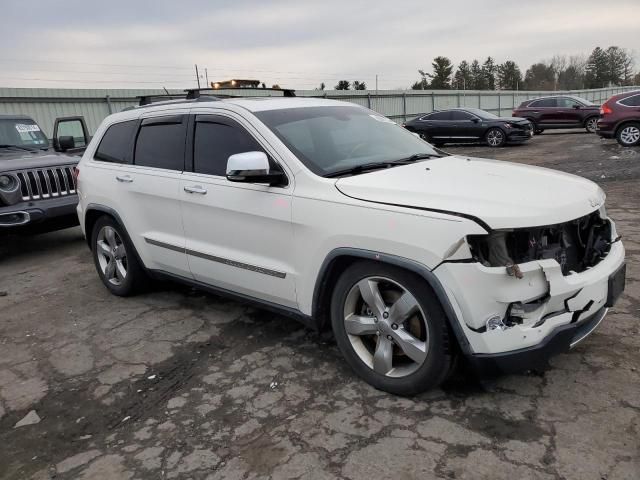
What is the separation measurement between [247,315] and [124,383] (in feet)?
4.00

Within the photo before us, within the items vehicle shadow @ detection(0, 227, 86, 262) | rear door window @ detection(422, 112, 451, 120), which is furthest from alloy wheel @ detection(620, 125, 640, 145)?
vehicle shadow @ detection(0, 227, 86, 262)

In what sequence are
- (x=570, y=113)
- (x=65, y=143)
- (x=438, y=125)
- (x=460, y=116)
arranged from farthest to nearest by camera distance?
(x=570, y=113), (x=438, y=125), (x=460, y=116), (x=65, y=143)

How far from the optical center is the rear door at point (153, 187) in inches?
165

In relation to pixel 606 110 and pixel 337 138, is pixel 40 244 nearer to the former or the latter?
pixel 337 138

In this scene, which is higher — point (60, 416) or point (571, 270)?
point (571, 270)

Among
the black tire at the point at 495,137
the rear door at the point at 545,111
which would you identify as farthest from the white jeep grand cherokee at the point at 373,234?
the rear door at the point at 545,111

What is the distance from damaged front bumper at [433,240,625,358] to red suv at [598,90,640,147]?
13.6 m

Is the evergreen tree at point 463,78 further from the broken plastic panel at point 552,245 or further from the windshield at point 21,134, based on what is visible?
the broken plastic panel at point 552,245

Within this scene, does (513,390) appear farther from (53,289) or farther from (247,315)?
(53,289)

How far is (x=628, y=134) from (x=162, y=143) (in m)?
14.0

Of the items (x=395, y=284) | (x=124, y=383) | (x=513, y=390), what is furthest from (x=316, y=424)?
(x=124, y=383)

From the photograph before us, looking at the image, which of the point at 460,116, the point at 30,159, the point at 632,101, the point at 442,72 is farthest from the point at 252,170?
the point at 442,72

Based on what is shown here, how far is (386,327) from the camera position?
2.99 m

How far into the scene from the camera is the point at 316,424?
2.88 meters
